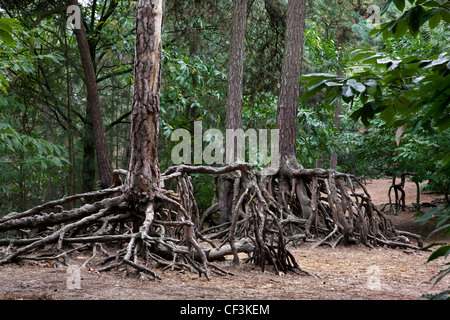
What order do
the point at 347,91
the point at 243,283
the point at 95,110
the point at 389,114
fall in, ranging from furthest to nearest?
the point at 95,110 < the point at 243,283 < the point at 389,114 < the point at 347,91

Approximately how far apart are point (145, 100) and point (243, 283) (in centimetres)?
227

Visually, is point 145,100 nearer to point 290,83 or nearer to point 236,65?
point 236,65

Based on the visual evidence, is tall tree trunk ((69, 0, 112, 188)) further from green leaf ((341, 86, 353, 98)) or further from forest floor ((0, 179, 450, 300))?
green leaf ((341, 86, 353, 98))

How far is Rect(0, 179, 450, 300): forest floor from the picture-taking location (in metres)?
3.51

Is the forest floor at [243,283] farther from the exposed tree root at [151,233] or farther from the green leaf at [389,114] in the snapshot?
the green leaf at [389,114]

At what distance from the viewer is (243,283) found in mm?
4523

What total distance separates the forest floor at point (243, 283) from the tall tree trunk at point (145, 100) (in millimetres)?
1036

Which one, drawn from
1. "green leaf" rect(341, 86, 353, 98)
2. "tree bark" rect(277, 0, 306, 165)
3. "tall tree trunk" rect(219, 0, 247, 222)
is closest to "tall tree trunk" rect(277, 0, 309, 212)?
"tree bark" rect(277, 0, 306, 165)

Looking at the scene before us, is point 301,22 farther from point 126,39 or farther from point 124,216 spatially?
point 124,216

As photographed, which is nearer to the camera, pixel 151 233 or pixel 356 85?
pixel 356 85

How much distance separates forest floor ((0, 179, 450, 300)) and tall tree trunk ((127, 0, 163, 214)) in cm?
104

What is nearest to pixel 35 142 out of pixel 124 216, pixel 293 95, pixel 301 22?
pixel 124 216

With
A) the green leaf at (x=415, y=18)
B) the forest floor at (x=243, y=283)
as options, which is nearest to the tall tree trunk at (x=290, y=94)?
the forest floor at (x=243, y=283)

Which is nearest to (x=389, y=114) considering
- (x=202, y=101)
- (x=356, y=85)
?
(x=356, y=85)
